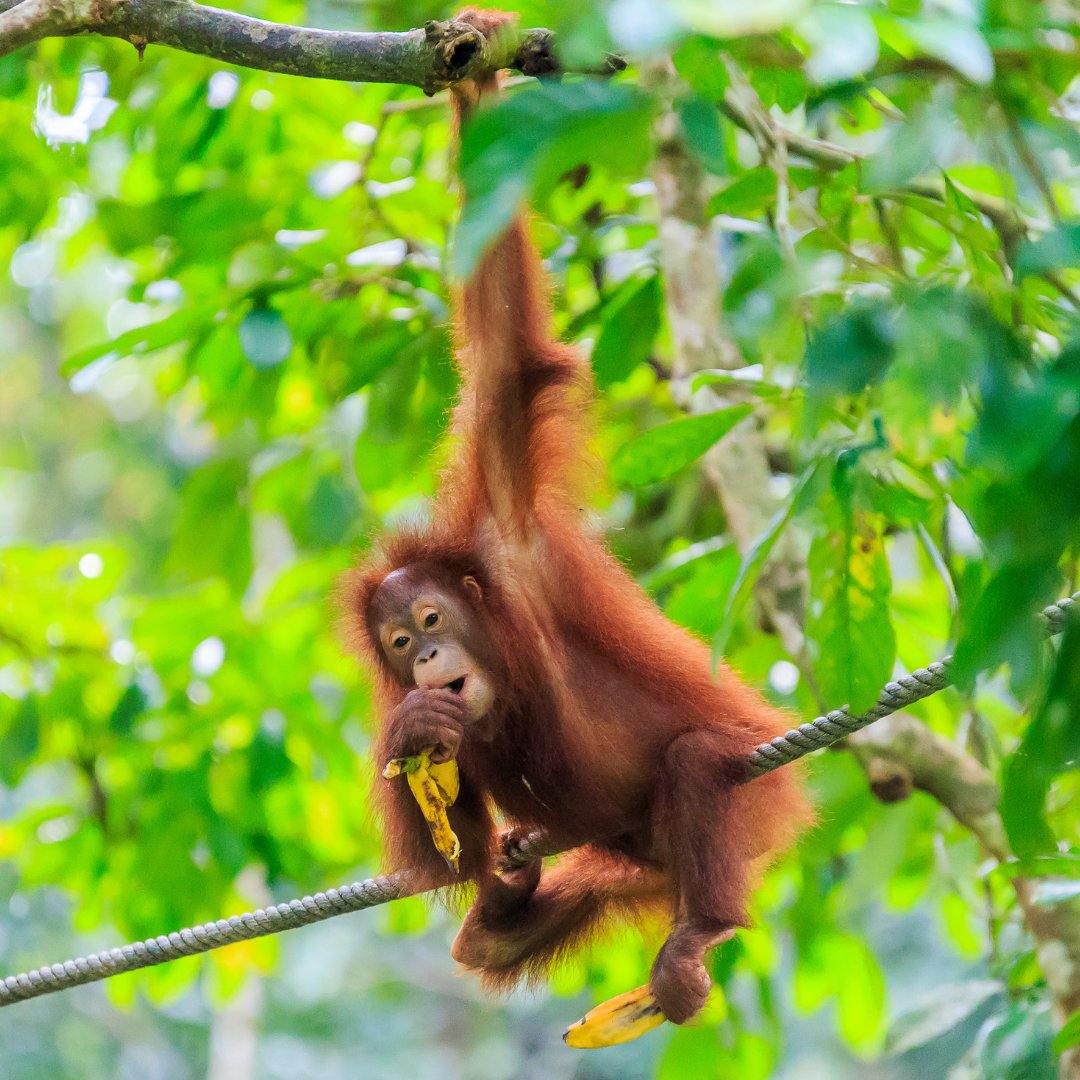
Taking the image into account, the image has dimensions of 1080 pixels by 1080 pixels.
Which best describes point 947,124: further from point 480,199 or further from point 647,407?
point 647,407

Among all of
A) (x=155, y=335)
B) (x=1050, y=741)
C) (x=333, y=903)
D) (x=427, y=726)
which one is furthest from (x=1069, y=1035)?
(x=155, y=335)

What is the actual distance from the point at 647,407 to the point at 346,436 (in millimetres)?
1010

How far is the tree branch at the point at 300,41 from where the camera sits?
230 cm

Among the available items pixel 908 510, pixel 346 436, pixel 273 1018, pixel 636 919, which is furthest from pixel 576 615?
pixel 273 1018

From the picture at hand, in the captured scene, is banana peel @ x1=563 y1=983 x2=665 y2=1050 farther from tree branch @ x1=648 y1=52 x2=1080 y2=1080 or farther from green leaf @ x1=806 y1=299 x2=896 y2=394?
green leaf @ x1=806 y1=299 x2=896 y2=394

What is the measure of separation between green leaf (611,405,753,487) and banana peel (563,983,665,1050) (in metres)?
1.05

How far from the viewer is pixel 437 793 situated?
9.50ft

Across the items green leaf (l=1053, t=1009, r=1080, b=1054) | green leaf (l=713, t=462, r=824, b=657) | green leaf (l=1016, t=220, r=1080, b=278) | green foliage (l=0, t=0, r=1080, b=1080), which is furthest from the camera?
green foliage (l=0, t=0, r=1080, b=1080)

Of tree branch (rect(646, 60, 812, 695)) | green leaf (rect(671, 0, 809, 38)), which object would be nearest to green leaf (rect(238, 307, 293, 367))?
tree branch (rect(646, 60, 812, 695))

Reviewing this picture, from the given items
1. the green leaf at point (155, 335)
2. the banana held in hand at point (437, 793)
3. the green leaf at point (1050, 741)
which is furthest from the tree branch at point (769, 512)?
the green leaf at point (1050, 741)

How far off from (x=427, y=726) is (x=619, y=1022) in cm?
72

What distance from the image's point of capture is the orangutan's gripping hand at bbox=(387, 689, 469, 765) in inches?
108

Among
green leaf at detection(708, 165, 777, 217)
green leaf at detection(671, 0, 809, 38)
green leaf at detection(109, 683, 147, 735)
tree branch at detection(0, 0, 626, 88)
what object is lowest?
green leaf at detection(109, 683, 147, 735)

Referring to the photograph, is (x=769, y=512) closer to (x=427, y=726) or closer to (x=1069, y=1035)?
(x=427, y=726)
